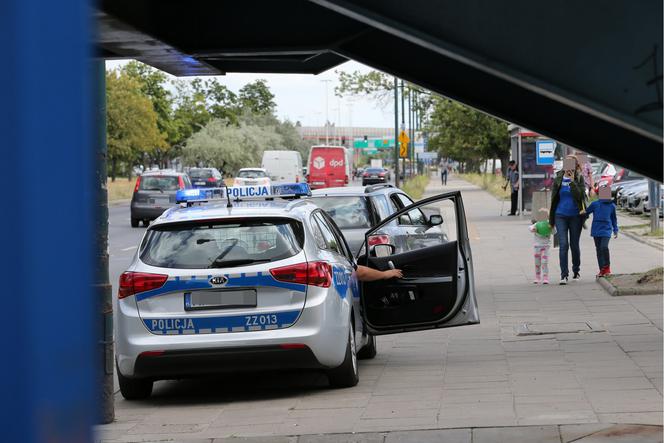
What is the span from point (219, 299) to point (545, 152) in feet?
75.4

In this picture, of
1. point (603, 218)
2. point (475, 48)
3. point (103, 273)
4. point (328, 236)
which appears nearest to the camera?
point (475, 48)

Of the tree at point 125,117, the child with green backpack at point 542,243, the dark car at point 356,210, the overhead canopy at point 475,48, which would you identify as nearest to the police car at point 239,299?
the overhead canopy at point 475,48

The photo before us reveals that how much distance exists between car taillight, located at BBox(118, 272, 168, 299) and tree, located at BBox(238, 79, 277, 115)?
460 feet

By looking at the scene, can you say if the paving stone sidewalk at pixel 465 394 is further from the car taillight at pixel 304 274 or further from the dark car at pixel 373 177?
the dark car at pixel 373 177

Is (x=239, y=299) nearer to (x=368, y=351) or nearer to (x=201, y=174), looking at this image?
(x=368, y=351)

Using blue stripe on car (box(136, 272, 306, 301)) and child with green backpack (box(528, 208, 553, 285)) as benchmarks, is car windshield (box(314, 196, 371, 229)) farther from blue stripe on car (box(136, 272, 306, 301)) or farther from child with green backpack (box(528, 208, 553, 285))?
blue stripe on car (box(136, 272, 306, 301))

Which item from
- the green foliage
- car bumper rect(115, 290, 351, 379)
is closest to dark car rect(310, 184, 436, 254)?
car bumper rect(115, 290, 351, 379)

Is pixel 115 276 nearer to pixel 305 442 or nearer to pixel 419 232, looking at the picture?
pixel 419 232

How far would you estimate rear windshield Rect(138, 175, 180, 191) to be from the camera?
34.5m

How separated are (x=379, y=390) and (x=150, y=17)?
3394 mm

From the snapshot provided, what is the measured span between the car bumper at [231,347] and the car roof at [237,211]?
77cm

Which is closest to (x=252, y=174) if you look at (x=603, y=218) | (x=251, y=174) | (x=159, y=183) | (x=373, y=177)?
(x=251, y=174)

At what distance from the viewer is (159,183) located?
34.9 metres

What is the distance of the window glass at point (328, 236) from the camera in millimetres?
9317
